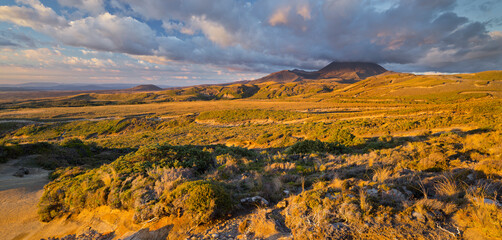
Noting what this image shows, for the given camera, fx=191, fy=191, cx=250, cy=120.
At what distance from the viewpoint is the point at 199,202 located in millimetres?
4453

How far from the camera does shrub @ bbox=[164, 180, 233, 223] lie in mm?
4325

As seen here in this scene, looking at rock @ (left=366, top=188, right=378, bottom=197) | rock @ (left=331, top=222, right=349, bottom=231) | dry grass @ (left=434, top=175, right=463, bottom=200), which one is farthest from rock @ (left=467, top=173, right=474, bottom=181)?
rock @ (left=331, top=222, right=349, bottom=231)

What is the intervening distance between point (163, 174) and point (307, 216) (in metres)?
4.45

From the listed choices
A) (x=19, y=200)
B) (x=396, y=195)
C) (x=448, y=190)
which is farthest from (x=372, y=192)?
(x=19, y=200)

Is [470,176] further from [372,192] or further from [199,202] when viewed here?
[199,202]

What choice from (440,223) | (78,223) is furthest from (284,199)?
(78,223)

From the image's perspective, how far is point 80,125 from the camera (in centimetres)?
4466

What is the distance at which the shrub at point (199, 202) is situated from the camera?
433 centimetres

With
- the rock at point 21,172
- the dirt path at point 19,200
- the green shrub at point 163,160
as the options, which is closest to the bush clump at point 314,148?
the green shrub at point 163,160

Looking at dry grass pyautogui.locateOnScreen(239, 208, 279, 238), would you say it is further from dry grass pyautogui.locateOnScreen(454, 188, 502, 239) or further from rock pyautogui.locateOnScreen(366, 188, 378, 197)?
dry grass pyautogui.locateOnScreen(454, 188, 502, 239)

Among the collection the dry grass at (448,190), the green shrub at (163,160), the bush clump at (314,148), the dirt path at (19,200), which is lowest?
the dirt path at (19,200)

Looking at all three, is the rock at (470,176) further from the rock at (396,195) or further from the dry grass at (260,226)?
the dry grass at (260,226)

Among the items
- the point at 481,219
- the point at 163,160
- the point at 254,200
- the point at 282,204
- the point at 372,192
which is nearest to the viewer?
the point at 481,219

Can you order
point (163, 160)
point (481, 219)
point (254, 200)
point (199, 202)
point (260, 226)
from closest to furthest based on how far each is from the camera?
point (481, 219) < point (260, 226) < point (199, 202) < point (254, 200) < point (163, 160)
